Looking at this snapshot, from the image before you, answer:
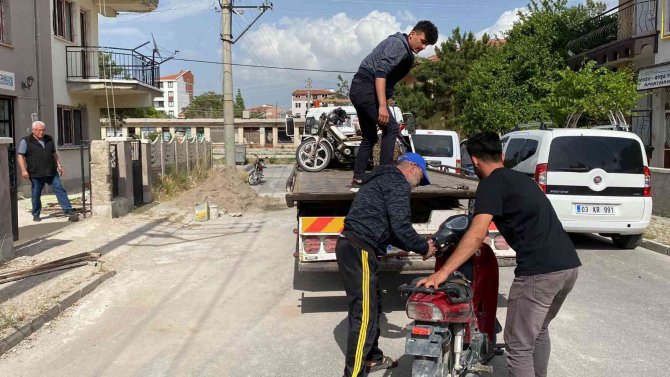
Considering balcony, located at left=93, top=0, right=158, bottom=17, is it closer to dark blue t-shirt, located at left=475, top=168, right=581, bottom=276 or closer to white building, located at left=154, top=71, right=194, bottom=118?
dark blue t-shirt, located at left=475, top=168, right=581, bottom=276

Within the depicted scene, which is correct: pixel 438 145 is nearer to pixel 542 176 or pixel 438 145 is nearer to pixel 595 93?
pixel 595 93

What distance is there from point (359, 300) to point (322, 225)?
1648 millimetres

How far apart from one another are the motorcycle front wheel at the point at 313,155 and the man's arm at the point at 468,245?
6072 millimetres

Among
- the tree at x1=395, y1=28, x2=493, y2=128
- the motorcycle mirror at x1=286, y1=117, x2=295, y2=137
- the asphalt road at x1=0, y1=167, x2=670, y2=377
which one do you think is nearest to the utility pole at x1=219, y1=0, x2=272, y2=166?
the motorcycle mirror at x1=286, y1=117, x2=295, y2=137

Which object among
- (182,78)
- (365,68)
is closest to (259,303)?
(365,68)

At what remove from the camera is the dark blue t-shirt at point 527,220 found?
3357 mm

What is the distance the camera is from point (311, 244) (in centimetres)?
563

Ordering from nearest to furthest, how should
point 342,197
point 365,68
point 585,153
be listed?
1. point 342,197
2. point 365,68
3. point 585,153

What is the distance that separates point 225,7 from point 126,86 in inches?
170

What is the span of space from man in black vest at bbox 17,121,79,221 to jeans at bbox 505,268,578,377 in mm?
9709

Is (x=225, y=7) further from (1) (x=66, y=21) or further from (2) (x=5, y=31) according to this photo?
(2) (x=5, y=31)

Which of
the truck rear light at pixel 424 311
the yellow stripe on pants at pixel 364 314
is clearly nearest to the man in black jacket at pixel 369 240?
the yellow stripe on pants at pixel 364 314

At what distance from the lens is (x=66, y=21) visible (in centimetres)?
1903

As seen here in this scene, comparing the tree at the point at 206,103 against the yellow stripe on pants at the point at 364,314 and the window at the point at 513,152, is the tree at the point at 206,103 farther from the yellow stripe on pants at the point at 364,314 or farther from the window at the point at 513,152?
the yellow stripe on pants at the point at 364,314
